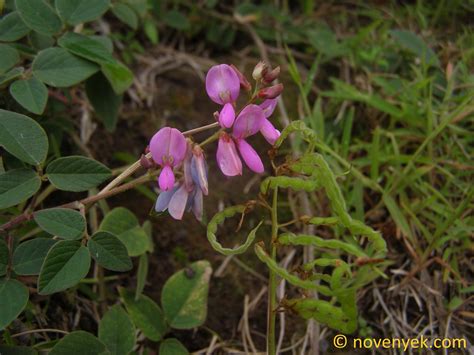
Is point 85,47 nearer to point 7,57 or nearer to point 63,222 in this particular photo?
point 7,57

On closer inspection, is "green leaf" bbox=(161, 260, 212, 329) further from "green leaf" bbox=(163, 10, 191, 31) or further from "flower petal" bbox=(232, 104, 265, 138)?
"green leaf" bbox=(163, 10, 191, 31)

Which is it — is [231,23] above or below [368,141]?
above

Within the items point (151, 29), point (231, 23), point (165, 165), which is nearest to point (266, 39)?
point (231, 23)

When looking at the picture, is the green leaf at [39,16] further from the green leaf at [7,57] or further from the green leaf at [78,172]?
the green leaf at [78,172]

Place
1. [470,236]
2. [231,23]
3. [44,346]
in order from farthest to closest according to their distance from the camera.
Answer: [231,23] → [470,236] → [44,346]

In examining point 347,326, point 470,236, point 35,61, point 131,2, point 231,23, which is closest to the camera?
point 347,326

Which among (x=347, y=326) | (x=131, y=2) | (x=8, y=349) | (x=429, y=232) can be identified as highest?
(x=131, y=2)

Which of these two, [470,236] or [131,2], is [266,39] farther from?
[470,236]

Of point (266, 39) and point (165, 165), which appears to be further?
point (266, 39)
